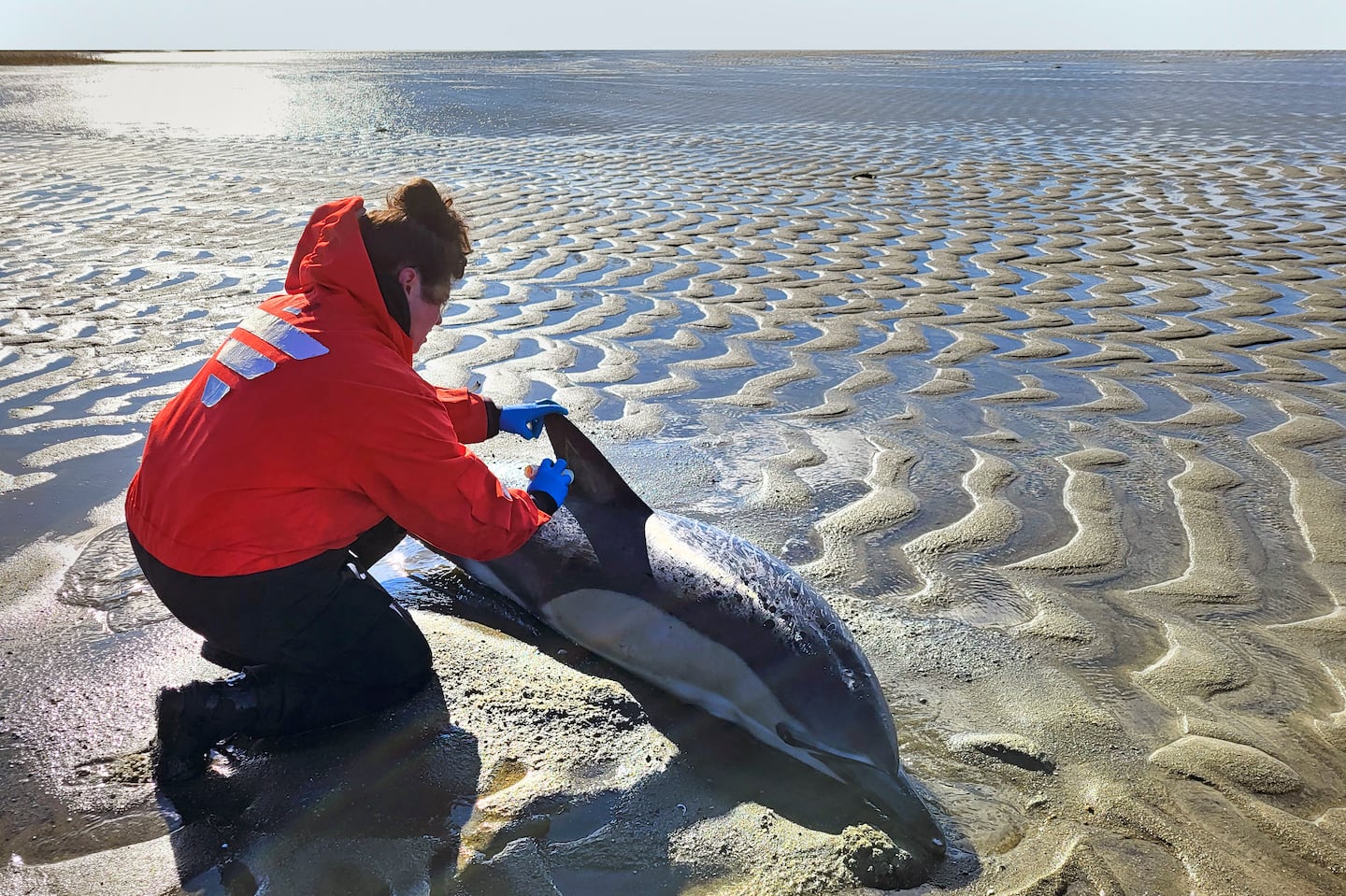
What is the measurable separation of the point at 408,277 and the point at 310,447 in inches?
22.3

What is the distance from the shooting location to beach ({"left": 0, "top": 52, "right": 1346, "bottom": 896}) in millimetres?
2697

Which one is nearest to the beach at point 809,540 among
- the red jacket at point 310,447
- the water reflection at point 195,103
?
the red jacket at point 310,447

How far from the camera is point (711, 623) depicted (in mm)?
3402

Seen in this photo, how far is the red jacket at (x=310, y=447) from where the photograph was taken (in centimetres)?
274

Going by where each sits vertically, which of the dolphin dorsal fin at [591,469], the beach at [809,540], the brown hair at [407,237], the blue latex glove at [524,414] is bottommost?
the beach at [809,540]

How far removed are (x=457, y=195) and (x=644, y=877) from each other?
35.8ft

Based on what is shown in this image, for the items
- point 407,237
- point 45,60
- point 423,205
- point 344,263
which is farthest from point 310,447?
point 45,60

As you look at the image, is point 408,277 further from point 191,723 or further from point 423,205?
point 191,723

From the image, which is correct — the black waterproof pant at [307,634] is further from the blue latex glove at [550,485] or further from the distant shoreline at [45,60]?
the distant shoreline at [45,60]

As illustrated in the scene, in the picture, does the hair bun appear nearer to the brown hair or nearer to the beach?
the brown hair

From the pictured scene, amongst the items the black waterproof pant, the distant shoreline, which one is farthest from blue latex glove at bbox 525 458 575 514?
the distant shoreline

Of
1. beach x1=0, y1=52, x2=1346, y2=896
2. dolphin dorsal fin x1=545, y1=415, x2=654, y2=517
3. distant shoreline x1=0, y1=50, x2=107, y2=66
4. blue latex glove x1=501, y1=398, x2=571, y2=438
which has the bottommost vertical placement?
distant shoreline x1=0, y1=50, x2=107, y2=66

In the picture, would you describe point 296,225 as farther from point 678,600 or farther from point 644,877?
point 644,877

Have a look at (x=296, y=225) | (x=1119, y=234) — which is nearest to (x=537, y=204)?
(x=296, y=225)
